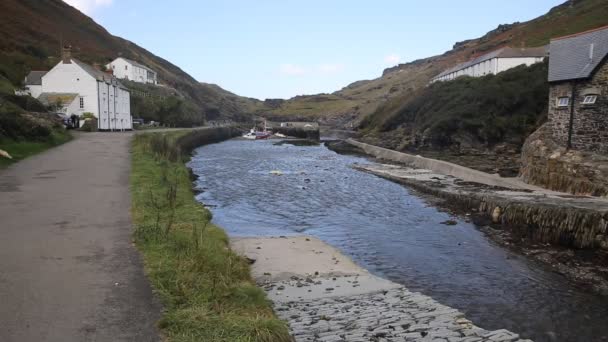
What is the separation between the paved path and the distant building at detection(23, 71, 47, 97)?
161ft

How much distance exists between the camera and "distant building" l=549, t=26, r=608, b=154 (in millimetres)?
24984

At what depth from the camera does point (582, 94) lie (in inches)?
1022

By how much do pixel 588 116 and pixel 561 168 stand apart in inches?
136

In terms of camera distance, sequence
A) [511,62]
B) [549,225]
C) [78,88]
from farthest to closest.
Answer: [511,62]
[78,88]
[549,225]

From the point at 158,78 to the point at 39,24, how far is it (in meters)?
32.2

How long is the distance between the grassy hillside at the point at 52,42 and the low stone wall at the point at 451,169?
50086 millimetres

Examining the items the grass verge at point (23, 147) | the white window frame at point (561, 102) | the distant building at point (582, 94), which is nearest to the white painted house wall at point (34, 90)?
the grass verge at point (23, 147)

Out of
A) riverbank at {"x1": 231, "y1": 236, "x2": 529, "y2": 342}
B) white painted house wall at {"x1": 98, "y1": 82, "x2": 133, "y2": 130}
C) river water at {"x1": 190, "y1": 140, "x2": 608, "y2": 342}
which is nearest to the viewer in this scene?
riverbank at {"x1": 231, "y1": 236, "x2": 529, "y2": 342}

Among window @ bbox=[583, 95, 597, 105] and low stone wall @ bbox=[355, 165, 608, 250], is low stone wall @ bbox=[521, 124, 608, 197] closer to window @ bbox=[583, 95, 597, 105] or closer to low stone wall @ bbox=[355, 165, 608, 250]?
low stone wall @ bbox=[355, 165, 608, 250]

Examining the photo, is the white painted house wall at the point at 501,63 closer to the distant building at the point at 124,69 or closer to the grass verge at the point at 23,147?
the grass verge at the point at 23,147

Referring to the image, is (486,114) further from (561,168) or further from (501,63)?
(561,168)

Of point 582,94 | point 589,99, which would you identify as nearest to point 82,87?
point 582,94

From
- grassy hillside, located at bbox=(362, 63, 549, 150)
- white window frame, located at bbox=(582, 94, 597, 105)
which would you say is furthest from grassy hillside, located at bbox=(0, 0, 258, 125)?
white window frame, located at bbox=(582, 94, 597, 105)

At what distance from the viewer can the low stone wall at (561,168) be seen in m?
21.8
